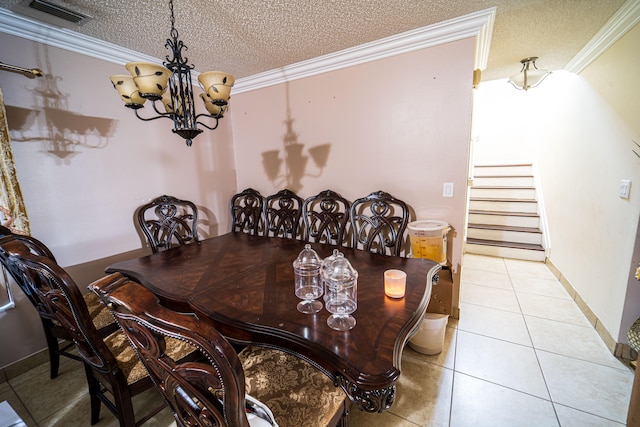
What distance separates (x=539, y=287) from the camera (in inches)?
112

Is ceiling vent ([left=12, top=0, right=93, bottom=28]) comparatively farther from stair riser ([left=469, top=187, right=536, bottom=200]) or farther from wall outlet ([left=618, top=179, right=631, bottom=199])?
stair riser ([left=469, top=187, right=536, bottom=200])

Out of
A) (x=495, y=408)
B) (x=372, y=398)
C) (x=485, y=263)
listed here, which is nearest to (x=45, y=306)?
(x=372, y=398)

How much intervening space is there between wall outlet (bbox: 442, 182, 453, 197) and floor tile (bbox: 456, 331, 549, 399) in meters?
1.16

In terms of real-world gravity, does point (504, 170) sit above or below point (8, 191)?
above

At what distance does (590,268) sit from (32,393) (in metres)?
4.35

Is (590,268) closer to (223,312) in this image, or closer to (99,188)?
(223,312)

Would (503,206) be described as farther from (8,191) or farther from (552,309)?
(8,191)

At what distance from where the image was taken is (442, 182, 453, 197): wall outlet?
210cm

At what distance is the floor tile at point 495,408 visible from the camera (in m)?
1.39

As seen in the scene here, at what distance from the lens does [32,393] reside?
167cm

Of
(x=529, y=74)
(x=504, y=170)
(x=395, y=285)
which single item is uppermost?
(x=529, y=74)

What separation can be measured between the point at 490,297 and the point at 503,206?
2.26m

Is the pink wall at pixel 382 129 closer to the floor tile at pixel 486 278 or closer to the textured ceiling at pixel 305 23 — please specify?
the textured ceiling at pixel 305 23

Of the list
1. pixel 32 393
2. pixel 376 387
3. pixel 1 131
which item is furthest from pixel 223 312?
pixel 1 131
